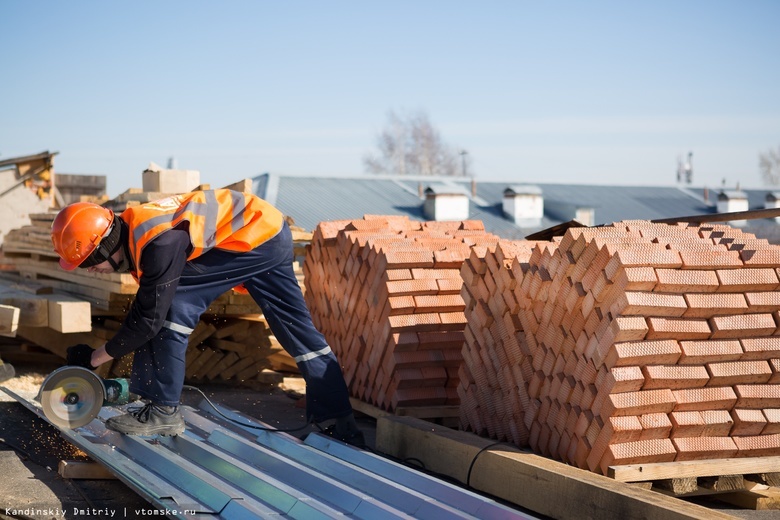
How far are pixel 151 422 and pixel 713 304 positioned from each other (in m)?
3.20

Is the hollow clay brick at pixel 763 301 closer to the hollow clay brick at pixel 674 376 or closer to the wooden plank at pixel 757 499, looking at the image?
the hollow clay brick at pixel 674 376

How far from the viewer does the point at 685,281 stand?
4.45m

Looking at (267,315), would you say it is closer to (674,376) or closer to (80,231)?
(80,231)

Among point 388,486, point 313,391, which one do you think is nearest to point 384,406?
point 313,391

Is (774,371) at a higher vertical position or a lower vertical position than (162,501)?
higher

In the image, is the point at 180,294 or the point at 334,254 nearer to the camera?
the point at 180,294

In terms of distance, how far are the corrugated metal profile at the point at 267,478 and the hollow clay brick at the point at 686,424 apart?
1.23 m

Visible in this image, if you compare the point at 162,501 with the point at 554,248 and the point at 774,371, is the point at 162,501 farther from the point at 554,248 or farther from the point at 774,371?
the point at 774,371

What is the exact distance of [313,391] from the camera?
561 cm

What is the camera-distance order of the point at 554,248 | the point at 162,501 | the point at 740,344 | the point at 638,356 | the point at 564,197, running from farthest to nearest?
the point at 564,197 → the point at 554,248 → the point at 740,344 → the point at 638,356 → the point at 162,501

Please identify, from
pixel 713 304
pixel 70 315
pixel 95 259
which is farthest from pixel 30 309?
pixel 713 304

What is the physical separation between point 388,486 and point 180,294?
1.87 m

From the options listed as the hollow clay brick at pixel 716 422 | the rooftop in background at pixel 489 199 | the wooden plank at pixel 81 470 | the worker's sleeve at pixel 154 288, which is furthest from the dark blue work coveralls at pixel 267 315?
the rooftop in background at pixel 489 199

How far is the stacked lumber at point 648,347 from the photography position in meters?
4.37
